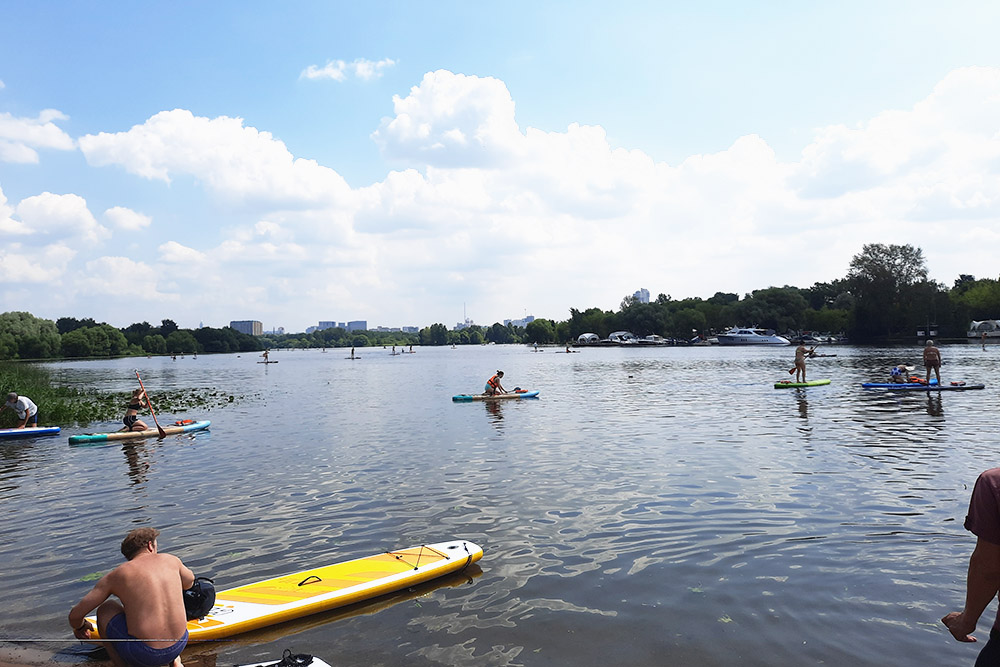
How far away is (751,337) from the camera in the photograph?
14700cm

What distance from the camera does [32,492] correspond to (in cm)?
1633

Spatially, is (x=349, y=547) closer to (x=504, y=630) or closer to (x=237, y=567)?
(x=237, y=567)

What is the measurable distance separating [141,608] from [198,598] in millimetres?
1598

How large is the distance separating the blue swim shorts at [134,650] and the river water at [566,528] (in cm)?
123

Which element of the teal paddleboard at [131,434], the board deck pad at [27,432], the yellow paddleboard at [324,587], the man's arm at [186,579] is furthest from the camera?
the board deck pad at [27,432]

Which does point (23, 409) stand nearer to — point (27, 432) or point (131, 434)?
point (27, 432)

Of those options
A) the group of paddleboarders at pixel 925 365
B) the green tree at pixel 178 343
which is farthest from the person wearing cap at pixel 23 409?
the green tree at pixel 178 343

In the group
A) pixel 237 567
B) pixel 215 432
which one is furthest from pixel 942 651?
pixel 215 432

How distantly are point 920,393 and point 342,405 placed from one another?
101ft

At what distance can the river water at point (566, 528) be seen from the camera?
7809mm

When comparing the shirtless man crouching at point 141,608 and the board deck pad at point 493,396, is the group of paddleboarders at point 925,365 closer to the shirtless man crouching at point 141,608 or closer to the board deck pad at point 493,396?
the board deck pad at point 493,396

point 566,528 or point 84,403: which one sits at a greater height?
point 84,403

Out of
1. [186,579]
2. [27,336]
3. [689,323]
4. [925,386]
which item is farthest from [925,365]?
[27,336]

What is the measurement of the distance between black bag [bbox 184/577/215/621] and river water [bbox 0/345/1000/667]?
0.47 m
